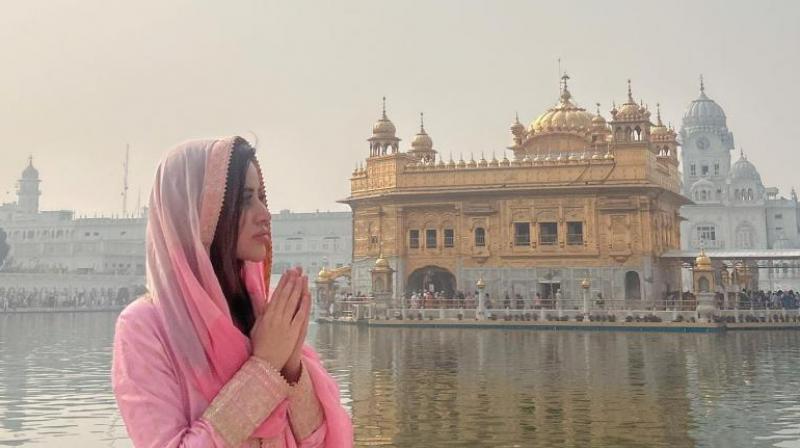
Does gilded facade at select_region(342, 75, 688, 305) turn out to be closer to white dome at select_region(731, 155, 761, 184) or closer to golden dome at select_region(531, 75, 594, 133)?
golden dome at select_region(531, 75, 594, 133)

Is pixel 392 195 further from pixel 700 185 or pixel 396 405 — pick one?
pixel 700 185

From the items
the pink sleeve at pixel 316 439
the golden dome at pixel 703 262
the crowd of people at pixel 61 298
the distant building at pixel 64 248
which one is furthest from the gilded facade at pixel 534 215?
the pink sleeve at pixel 316 439

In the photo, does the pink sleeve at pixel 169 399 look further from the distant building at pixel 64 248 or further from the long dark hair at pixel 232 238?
the distant building at pixel 64 248

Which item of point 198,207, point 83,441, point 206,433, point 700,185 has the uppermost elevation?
point 700,185

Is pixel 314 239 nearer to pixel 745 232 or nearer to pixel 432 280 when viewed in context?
pixel 745 232

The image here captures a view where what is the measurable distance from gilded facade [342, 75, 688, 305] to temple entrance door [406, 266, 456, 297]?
0.18 ft

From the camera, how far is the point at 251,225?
2.08 metres

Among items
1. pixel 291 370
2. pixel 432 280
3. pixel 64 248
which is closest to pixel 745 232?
pixel 432 280

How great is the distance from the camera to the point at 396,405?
32.7 ft

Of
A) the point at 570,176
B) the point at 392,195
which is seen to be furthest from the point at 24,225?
the point at 570,176

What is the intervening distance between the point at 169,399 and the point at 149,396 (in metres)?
0.05

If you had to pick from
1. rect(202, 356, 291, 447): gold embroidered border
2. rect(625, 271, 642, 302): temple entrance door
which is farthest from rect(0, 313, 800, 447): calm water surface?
rect(625, 271, 642, 302): temple entrance door

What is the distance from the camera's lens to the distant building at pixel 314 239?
7388cm

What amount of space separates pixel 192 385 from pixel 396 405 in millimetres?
8307
